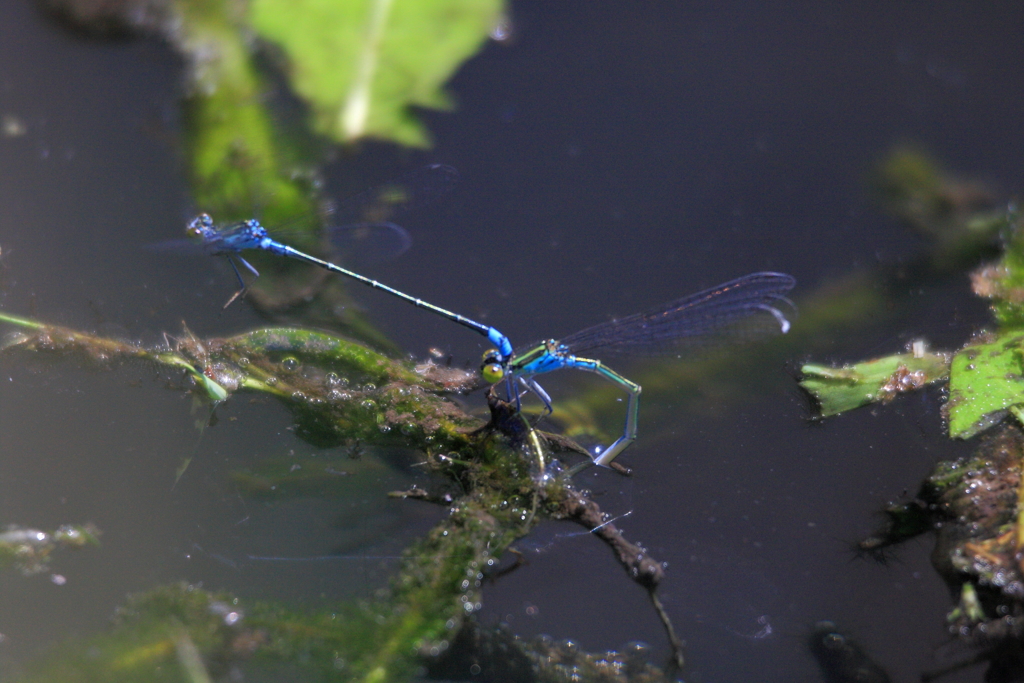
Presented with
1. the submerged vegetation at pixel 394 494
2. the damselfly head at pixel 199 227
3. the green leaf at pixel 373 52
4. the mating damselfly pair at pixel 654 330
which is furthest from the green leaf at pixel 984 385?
the damselfly head at pixel 199 227

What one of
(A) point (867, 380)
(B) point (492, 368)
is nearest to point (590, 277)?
(B) point (492, 368)

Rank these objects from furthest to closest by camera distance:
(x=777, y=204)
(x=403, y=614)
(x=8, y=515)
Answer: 1. (x=777, y=204)
2. (x=8, y=515)
3. (x=403, y=614)

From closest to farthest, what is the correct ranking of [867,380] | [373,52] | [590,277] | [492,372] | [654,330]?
[867,380], [492,372], [654,330], [590,277], [373,52]

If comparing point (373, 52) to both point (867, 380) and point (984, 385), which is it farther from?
point (984, 385)

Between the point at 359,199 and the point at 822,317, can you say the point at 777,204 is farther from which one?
the point at 359,199

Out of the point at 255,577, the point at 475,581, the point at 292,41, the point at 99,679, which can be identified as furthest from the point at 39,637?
the point at 292,41

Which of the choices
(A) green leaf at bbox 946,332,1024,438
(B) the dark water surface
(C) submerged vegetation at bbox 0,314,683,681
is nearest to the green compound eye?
(C) submerged vegetation at bbox 0,314,683,681
